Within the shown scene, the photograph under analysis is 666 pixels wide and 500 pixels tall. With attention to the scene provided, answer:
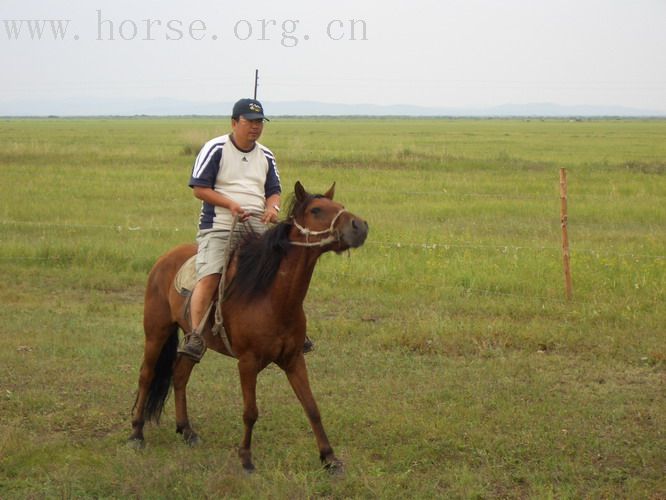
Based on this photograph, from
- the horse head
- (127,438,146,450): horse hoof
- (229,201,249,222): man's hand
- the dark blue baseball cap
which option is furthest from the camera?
(127,438,146,450): horse hoof

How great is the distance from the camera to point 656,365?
7781 millimetres

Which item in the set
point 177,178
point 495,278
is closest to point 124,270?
point 495,278

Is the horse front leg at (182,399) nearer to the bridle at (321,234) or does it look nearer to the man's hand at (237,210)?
the man's hand at (237,210)

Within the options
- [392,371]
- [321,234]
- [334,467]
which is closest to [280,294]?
[321,234]

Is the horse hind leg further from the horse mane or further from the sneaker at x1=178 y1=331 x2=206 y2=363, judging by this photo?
the horse mane

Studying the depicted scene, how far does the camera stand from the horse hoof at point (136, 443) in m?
5.98

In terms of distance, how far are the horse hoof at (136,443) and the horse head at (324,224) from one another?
186 cm

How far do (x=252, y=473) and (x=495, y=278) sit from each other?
19.8 feet

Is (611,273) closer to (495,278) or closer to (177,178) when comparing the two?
(495,278)

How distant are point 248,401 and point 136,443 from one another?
109cm

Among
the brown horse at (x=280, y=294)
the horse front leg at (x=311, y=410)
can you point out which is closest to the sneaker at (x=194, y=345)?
the brown horse at (x=280, y=294)

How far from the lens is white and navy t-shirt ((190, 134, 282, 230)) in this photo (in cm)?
566

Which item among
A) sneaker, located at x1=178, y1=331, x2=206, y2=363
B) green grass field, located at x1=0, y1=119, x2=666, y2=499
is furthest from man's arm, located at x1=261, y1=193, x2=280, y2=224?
green grass field, located at x1=0, y1=119, x2=666, y2=499

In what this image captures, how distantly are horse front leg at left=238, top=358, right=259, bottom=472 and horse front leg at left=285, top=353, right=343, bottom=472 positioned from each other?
0.22 meters
